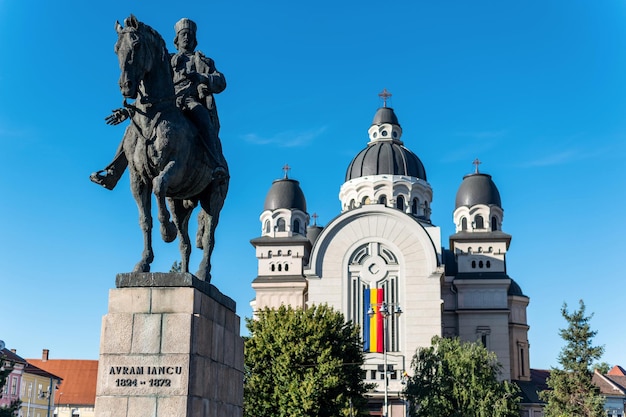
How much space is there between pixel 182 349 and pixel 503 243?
60.3 meters

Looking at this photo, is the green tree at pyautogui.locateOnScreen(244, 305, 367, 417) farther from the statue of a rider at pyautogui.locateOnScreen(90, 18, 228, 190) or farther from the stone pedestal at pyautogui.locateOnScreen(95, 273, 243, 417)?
the stone pedestal at pyautogui.locateOnScreen(95, 273, 243, 417)

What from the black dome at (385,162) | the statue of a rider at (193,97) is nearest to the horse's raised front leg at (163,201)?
the statue of a rider at (193,97)

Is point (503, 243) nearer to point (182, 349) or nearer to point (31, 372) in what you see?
point (31, 372)

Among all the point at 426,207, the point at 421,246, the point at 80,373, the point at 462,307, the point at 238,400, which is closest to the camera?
the point at 238,400

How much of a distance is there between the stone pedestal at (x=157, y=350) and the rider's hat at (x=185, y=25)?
3556 millimetres

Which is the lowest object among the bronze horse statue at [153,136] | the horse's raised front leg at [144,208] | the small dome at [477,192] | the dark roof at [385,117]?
the horse's raised front leg at [144,208]

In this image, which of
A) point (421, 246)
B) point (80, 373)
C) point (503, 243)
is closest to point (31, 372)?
point (80, 373)

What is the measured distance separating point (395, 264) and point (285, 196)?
1472 centimetres

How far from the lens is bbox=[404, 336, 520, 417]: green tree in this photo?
41969 mm

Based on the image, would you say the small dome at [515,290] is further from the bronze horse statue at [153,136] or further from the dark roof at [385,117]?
the bronze horse statue at [153,136]

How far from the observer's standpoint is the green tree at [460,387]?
4197cm

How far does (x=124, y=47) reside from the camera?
9.02 m

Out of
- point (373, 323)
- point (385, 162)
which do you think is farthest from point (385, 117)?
point (373, 323)

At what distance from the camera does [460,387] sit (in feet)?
140
